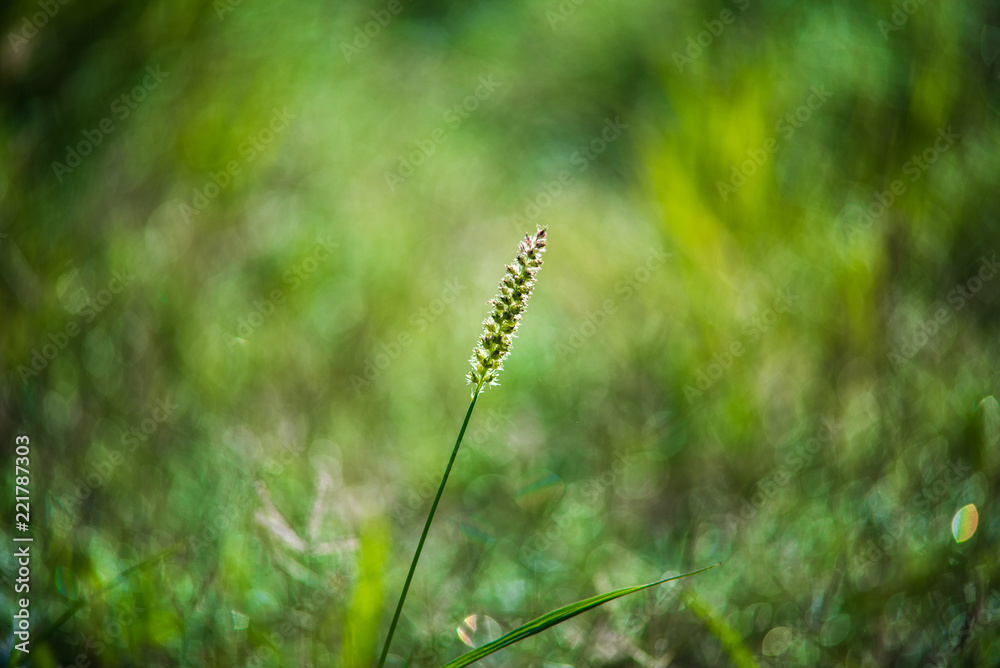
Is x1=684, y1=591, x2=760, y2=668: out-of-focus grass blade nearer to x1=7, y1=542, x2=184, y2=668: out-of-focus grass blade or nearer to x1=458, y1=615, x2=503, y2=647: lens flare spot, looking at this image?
x1=458, y1=615, x2=503, y2=647: lens flare spot

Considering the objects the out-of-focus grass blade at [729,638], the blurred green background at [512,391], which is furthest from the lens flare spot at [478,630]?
the out-of-focus grass blade at [729,638]

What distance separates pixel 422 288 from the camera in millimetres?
2576

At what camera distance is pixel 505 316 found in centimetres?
84

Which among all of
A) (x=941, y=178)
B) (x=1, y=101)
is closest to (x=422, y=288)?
(x=1, y=101)

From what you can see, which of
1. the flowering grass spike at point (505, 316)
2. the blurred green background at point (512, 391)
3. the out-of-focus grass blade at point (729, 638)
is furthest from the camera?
the blurred green background at point (512, 391)

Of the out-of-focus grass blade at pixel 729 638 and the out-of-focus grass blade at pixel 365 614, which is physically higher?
the out-of-focus grass blade at pixel 365 614

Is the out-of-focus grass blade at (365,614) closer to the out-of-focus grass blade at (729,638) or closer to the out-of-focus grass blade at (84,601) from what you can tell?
the out-of-focus grass blade at (84,601)

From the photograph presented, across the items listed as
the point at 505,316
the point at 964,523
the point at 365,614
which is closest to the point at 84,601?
the point at 365,614

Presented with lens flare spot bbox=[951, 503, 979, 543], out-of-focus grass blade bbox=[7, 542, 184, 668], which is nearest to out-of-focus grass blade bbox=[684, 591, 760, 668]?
lens flare spot bbox=[951, 503, 979, 543]

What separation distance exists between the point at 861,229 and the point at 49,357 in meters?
1.78

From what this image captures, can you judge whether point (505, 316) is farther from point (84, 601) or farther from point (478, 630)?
point (478, 630)

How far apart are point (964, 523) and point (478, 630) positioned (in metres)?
0.92

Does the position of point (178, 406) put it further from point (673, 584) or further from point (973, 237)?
point (973, 237)

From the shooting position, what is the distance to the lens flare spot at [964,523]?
4.55 feet
